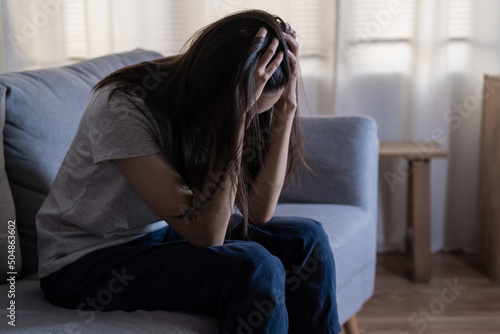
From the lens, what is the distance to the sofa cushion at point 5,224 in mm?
1331

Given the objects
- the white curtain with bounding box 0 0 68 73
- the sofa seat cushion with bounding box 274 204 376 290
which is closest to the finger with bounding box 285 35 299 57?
the sofa seat cushion with bounding box 274 204 376 290

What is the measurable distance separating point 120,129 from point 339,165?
809 millimetres

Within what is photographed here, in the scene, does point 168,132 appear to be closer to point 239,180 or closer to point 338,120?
point 239,180

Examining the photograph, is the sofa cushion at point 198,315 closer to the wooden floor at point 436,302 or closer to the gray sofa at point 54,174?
the gray sofa at point 54,174

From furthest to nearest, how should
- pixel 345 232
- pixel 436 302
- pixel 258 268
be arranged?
pixel 436 302 → pixel 345 232 → pixel 258 268

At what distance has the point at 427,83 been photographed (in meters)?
2.42

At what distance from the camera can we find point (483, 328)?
1.87m

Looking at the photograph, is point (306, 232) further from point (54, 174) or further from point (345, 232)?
point (54, 174)

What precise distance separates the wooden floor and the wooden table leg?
0.05 meters

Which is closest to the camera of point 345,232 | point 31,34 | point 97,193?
point 97,193

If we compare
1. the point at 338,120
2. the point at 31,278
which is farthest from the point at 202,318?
the point at 338,120

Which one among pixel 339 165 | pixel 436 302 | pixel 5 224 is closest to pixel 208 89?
pixel 5 224

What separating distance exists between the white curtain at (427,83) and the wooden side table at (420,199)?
0.24 m

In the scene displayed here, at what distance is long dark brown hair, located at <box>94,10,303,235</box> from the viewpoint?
109cm
